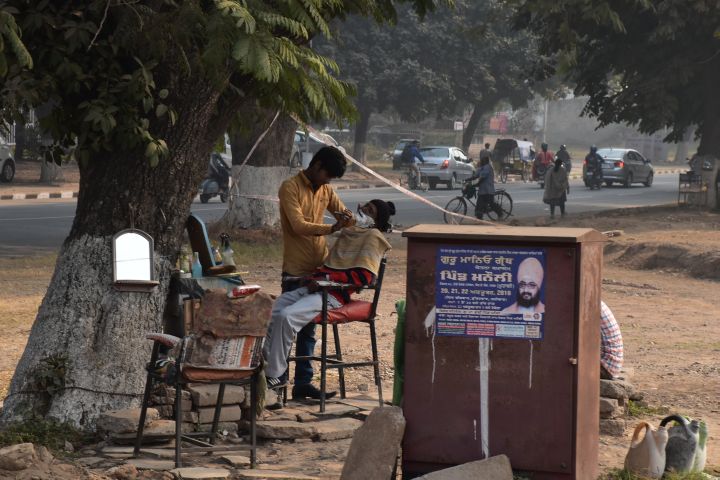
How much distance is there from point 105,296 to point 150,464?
4.22 ft

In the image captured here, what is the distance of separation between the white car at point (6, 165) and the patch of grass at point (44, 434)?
26.6 metres

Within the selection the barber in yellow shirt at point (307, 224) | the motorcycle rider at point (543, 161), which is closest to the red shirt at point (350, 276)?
the barber in yellow shirt at point (307, 224)

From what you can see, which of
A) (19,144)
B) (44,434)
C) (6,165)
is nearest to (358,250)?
(44,434)

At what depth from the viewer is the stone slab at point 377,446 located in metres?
5.30

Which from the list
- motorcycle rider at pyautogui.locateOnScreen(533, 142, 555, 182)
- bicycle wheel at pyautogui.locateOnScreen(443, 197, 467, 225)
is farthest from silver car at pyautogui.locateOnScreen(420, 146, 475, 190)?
bicycle wheel at pyautogui.locateOnScreen(443, 197, 467, 225)

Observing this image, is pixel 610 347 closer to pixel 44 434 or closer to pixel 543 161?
pixel 44 434

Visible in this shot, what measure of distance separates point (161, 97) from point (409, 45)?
44511mm

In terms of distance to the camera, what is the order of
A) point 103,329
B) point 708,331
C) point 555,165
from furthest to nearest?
1. point 555,165
2. point 708,331
3. point 103,329

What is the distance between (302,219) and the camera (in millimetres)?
7160

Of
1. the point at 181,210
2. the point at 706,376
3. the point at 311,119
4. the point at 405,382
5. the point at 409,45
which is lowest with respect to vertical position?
the point at 706,376

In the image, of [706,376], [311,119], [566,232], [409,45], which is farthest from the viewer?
[409,45]

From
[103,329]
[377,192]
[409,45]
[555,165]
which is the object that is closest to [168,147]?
[103,329]

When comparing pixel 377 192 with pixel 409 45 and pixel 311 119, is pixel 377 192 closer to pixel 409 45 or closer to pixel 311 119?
pixel 409 45

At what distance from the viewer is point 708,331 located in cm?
1186
